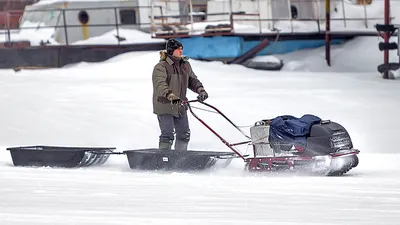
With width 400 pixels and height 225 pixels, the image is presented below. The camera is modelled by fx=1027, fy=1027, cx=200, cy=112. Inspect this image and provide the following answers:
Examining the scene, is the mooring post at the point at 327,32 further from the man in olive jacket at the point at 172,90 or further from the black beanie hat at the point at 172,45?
the black beanie hat at the point at 172,45

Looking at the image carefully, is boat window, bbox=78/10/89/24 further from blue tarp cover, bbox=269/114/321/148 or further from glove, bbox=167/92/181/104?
blue tarp cover, bbox=269/114/321/148

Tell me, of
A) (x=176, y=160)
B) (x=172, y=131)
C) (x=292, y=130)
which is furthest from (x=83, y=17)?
(x=292, y=130)

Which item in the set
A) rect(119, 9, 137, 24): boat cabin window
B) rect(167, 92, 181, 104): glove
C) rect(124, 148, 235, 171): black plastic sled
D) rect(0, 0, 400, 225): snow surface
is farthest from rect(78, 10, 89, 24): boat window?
rect(167, 92, 181, 104): glove

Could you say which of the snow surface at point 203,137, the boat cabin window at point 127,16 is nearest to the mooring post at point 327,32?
the snow surface at point 203,137

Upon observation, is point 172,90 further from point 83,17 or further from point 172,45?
point 83,17

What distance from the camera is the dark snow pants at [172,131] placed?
448 inches

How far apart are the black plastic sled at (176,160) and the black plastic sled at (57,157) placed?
0.63 metres

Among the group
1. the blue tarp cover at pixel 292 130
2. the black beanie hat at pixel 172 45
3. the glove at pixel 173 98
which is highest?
the black beanie hat at pixel 172 45

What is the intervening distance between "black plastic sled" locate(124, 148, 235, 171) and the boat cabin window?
14.9m

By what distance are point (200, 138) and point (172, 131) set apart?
3.68m

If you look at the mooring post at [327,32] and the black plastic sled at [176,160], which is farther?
the mooring post at [327,32]

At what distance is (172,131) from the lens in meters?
11.4

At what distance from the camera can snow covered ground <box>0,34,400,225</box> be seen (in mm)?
7633

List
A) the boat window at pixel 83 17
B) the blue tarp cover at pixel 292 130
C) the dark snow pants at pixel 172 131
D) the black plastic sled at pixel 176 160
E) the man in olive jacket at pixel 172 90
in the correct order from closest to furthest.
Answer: the blue tarp cover at pixel 292 130 → the black plastic sled at pixel 176 160 → the man in olive jacket at pixel 172 90 → the dark snow pants at pixel 172 131 → the boat window at pixel 83 17
